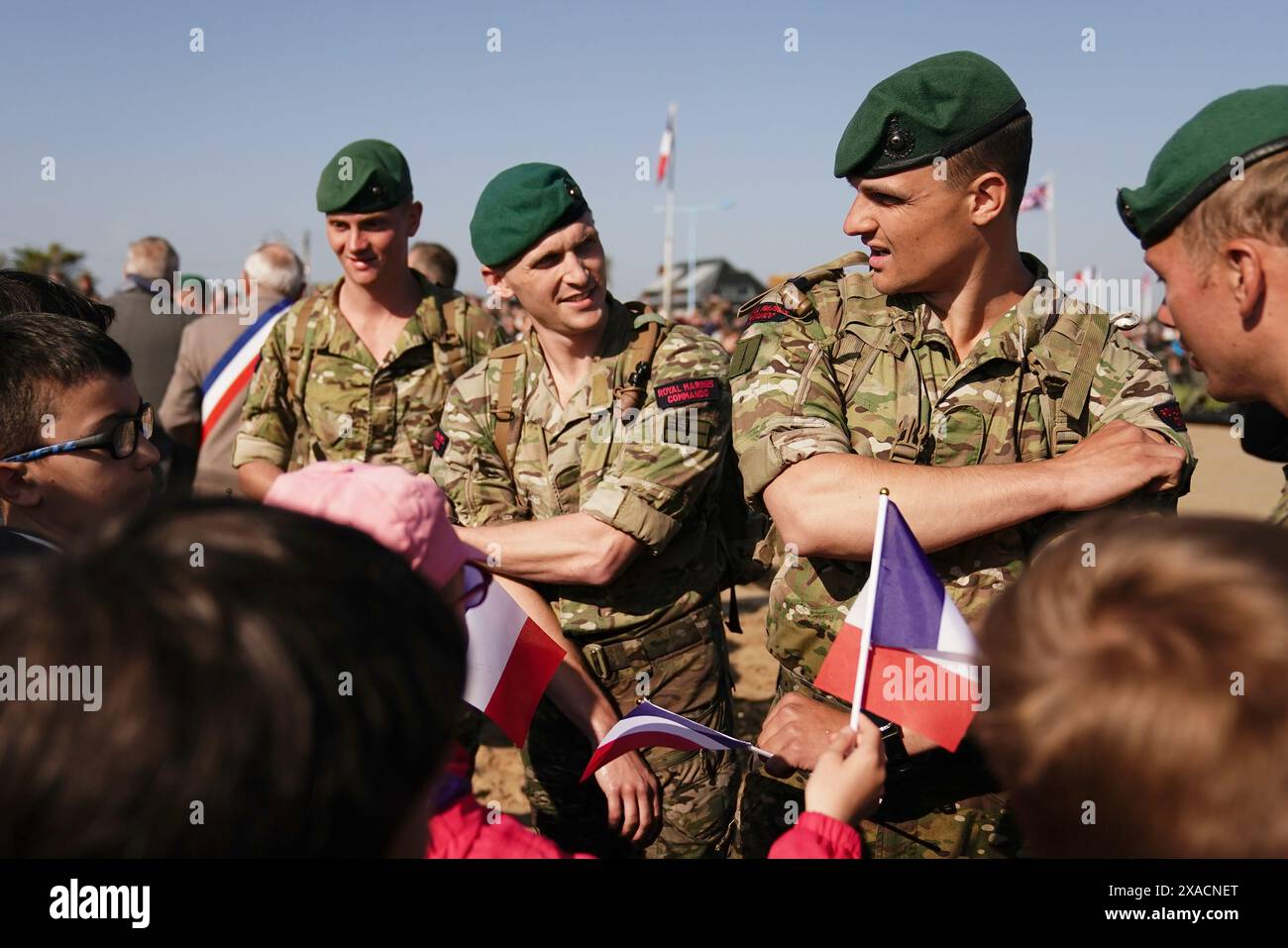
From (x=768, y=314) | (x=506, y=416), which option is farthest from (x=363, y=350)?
(x=768, y=314)

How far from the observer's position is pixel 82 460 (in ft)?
8.70

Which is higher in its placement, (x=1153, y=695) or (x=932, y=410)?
(x=932, y=410)

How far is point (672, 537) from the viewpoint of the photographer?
3.19m

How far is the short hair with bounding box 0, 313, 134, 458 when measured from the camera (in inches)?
103

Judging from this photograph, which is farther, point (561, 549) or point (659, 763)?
point (659, 763)

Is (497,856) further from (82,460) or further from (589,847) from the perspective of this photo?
(589,847)

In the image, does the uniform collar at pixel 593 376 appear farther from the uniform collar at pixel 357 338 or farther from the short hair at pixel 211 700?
the short hair at pixel 211 700

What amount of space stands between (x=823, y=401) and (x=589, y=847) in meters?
1.70

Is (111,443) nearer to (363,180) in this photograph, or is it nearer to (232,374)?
(363,180)

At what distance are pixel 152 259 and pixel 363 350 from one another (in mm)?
3843

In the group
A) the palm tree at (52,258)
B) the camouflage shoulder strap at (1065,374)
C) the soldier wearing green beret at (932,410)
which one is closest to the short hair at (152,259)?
the soldier wearing green beret at (932,410)

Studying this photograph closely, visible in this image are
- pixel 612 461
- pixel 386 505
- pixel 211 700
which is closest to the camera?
pixel 211 700
